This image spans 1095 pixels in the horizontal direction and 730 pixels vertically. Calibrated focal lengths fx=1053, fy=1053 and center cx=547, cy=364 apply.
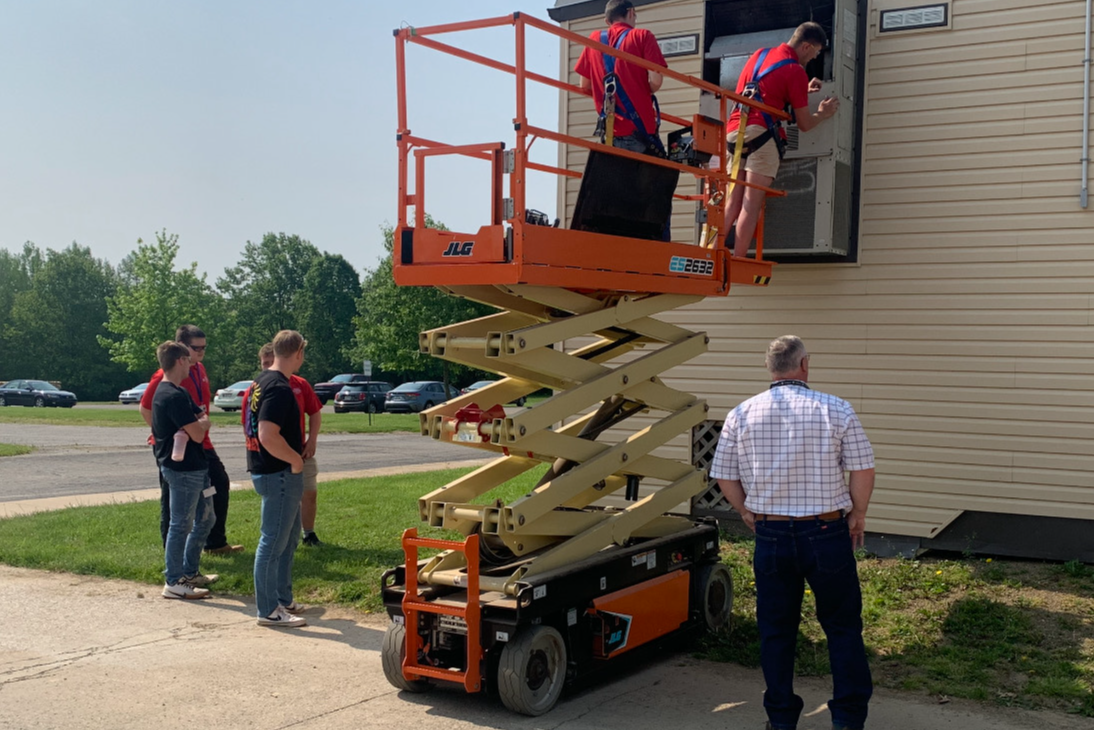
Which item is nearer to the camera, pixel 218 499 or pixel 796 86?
pixel 796 86

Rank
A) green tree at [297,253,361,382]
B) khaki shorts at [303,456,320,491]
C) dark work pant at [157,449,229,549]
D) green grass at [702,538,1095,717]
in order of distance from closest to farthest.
→ green grass at [702,538,1095,717]
khaki shorts at [303,456,320,491]
dark work pant at [157,449,229,549]
green tree at [297,253,361,382]

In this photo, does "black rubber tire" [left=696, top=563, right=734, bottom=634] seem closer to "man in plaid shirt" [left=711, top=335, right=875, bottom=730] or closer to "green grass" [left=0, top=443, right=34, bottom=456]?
"man in plaid shirt" [left=711, top=335, right=875, bottom=730]

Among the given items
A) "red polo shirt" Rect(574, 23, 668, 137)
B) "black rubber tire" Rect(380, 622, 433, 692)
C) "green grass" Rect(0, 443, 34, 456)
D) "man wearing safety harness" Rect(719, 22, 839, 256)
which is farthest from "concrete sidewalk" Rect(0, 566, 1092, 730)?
A: "green grass" Rect(0, 443, 34, 456)

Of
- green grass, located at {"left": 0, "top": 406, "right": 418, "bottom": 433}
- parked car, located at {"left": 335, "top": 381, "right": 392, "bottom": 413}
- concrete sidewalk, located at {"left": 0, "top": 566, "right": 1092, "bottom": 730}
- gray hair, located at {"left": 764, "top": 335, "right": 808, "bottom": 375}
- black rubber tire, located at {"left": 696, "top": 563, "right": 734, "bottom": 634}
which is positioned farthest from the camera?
parked car, located at {"left": 335, "top": 381, "right": 392, "bottom": 413}

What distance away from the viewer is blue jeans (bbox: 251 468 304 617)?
283 inches

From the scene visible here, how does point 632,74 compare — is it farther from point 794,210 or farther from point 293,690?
point 293,690

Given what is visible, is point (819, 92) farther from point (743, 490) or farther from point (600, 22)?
point (743, 490)

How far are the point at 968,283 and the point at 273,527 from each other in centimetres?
562

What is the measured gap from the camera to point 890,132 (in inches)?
343

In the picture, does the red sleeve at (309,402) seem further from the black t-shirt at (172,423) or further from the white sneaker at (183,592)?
the white sneaker at (183,592)

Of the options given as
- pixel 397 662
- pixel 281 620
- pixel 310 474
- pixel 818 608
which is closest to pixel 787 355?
pixel 818 608

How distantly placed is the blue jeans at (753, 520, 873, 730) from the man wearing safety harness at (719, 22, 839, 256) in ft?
9.31

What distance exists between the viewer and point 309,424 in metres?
8.54

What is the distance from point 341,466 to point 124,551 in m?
9.36
